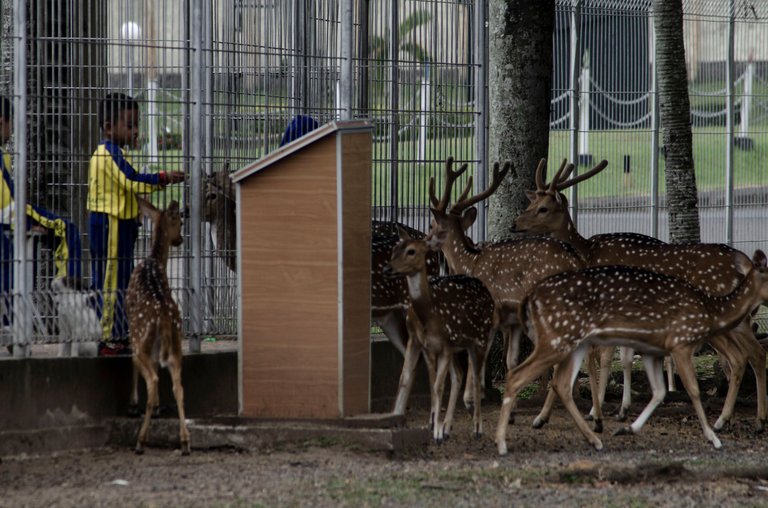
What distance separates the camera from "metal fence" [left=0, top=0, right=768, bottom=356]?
32.3ft

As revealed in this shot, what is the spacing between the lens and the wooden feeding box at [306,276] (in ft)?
29.3

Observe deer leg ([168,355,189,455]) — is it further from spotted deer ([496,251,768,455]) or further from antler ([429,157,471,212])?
antler ([429,157,471,212])

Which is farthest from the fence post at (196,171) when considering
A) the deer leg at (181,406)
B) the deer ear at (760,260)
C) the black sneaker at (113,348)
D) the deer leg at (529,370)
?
the deer ear at (760,260)

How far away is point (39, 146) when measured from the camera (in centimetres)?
983

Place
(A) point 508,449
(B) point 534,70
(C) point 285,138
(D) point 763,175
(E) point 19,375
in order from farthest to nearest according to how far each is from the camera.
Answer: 1. (D) point 763,175
2. (B) point 534,70
3. (C) point 285,138
4. (A) point 508,449
5. (E) point 19,375

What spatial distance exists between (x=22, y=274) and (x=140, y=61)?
6.10ft

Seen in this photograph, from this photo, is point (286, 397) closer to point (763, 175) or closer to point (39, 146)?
point (39, 146)

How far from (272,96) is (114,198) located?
185cm

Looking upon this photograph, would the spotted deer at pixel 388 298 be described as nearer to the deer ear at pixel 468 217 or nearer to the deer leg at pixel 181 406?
→ the deer ear at pixel 468 217

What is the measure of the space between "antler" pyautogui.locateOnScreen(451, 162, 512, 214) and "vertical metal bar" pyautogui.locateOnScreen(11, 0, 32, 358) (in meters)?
3.87

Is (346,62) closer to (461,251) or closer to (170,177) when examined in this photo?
(170,177)

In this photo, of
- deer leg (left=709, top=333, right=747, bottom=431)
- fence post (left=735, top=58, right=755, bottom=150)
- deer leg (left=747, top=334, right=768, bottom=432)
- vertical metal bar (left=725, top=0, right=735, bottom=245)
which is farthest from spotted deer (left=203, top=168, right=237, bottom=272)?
fence post (left=735, top=58, right=755, bottom=150)

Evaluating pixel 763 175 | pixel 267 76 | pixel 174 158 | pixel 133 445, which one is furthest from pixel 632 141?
pixel 133 445

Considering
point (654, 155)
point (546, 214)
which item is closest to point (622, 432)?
point (546, 214)
